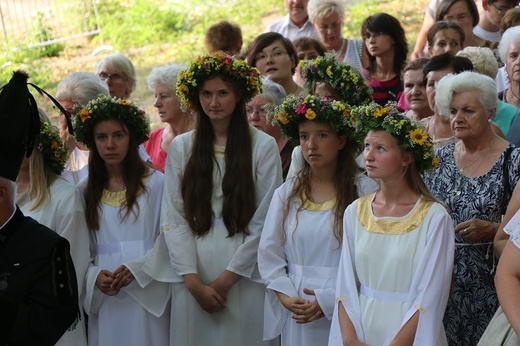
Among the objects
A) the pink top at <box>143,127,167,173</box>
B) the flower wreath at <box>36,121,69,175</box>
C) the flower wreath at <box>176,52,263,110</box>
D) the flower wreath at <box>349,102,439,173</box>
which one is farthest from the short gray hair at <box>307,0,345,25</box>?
the flower wreath at <box>349,102,439,173</box>

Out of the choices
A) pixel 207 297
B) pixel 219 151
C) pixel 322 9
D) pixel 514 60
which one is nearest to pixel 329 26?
pixel 322 9

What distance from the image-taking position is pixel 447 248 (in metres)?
4.66

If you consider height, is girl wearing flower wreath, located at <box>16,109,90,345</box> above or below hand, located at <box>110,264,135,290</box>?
above

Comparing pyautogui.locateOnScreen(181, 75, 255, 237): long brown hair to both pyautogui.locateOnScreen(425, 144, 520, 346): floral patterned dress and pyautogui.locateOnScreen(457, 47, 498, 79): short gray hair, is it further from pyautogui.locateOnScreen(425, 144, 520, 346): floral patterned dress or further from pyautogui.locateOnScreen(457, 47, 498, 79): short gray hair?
pyautogui.locateOnScreen(457, 47, 498, 79): short gray hair

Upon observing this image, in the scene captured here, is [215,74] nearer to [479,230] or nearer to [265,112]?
[265,112]

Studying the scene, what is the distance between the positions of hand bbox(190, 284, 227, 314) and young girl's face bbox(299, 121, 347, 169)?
1.01 m

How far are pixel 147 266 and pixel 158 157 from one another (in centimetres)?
149

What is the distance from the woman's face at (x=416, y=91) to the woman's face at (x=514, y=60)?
→ 0.63m

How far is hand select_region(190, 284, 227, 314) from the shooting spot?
570 cm

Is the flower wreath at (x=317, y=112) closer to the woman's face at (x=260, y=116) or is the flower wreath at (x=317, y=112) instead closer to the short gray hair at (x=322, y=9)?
the woman's face at (x=260, y=116)

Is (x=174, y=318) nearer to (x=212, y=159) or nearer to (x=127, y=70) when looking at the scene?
(x=212, y=159)

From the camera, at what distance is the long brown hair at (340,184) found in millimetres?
5332

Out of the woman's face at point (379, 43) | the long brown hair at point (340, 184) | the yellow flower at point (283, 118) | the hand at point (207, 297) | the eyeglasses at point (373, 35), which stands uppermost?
the yellow flower at point (283, 118)

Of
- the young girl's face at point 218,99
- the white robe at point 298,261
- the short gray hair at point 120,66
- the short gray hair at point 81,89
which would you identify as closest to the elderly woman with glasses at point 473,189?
the white robe at point 298,261
